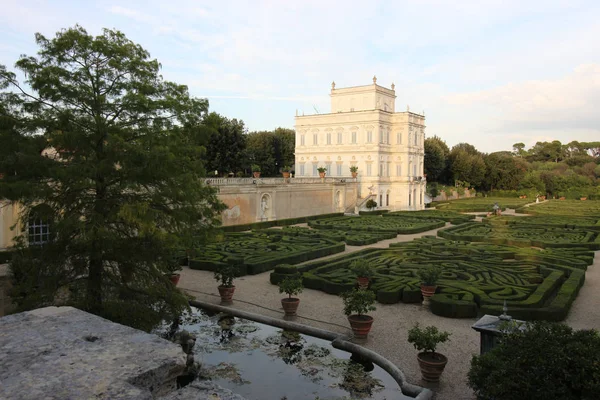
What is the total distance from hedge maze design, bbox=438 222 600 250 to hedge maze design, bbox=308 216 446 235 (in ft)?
6.54

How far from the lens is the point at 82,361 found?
5121 millimetres

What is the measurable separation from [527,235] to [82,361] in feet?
83.9

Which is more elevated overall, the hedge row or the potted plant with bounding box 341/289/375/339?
the hedge row

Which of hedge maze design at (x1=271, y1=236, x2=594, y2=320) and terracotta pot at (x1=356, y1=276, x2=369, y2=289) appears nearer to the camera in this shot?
hedge maze design at (x1=271, y1=236, x2=594, y2=320)

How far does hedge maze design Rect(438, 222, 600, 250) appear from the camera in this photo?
74.9ft

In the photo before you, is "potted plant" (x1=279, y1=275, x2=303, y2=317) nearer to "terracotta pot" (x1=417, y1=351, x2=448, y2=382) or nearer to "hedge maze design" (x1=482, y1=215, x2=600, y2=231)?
"terracotta pot" (x1=417, y1=351, x2=448, y2=382)

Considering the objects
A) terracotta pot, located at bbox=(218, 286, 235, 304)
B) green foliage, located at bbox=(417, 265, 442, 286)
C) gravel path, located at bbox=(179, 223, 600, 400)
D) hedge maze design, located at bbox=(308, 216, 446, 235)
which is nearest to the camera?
gravel path, located at bbox=(179, 223, 600, 400)

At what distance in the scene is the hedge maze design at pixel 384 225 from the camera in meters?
28.5

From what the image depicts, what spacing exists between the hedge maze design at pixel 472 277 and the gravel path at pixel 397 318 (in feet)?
1.27

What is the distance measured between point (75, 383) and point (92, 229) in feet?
15.4

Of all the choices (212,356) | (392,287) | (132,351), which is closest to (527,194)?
(392,287)

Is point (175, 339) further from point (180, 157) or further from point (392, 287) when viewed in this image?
point (392, 287)

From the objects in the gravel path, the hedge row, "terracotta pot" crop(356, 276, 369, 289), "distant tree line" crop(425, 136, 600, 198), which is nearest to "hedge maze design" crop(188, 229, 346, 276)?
the gravel path

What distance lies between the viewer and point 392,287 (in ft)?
46.1
